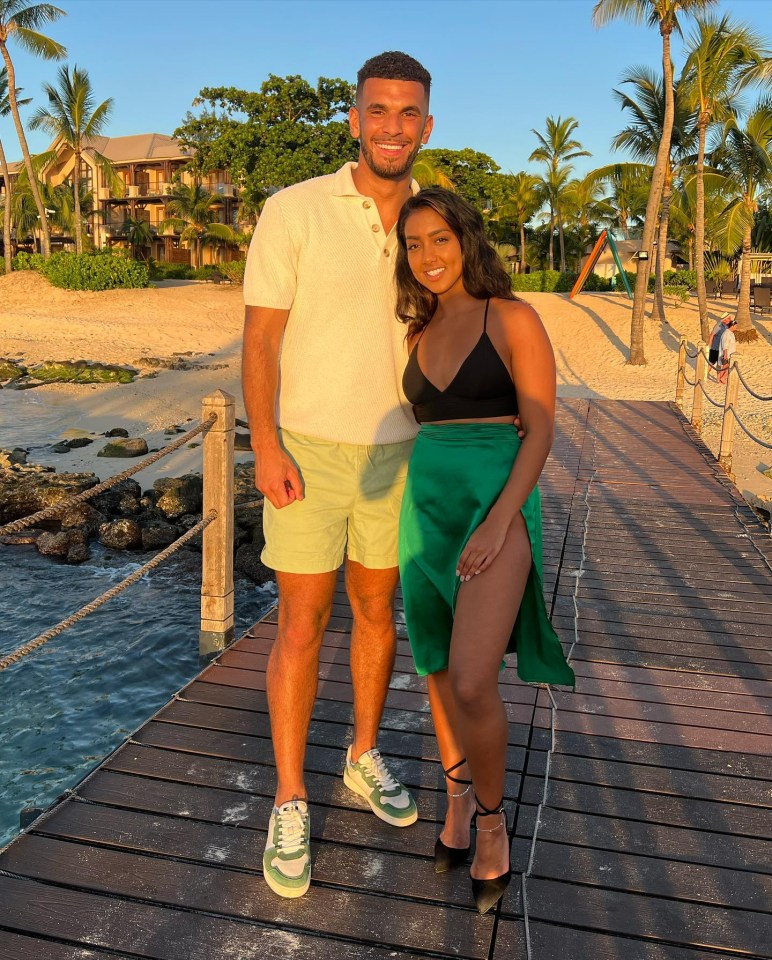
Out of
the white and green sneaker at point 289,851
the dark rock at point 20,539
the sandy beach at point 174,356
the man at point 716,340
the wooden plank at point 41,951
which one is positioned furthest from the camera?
the sandy beach at point 174,356

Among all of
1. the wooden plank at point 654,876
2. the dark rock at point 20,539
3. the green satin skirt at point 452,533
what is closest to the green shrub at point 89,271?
the dark rock at point 20,539

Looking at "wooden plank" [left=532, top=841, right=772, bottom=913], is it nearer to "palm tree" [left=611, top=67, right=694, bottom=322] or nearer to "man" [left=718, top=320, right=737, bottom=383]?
"man" [left=718, top=320, right=737, bottom=383]

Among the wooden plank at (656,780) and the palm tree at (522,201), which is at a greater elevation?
the palm tree at (522,201)

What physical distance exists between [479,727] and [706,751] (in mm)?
1471

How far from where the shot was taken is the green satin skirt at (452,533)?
2.33m

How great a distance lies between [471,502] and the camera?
2344mm

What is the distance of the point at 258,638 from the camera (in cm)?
443

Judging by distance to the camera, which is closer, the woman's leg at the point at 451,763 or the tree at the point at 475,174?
the woman's leg at the point at 451,763

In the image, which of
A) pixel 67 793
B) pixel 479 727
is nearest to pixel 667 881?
pixel 479 727

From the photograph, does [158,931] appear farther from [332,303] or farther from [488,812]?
[332,303]

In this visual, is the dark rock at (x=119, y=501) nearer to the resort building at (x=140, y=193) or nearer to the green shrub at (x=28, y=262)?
the green shrub at (x=28, y=262)

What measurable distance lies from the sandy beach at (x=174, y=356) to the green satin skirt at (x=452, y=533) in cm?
829

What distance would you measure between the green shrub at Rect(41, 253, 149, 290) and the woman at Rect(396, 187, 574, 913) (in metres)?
31.2

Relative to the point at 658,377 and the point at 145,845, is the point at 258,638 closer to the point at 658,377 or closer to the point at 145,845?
the point at 145,845
